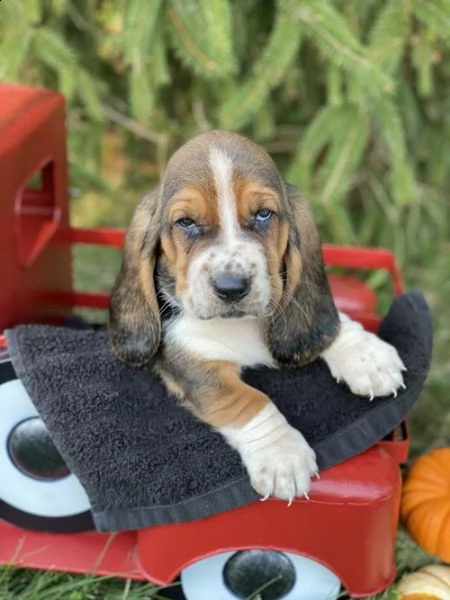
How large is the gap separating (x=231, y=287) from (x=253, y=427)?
16.5 inches

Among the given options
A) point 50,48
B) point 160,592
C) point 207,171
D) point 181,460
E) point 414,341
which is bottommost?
point 160,592

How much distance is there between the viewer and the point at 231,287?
6.73 ft

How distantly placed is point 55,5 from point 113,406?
6.73ft

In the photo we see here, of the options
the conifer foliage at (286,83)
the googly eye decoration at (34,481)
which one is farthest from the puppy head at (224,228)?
the conifer foliage at (286,83)

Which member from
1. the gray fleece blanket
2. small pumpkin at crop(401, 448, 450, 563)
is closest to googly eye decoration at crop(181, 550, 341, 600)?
the gray fleece blanket

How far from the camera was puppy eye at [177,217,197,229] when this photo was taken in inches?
85.7

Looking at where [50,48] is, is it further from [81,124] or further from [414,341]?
[414,341]

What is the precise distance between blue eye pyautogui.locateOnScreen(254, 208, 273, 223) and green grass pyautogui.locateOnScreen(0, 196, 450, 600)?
108cm

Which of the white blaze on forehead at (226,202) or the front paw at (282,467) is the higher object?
the white blaze on forehead at (226,202)

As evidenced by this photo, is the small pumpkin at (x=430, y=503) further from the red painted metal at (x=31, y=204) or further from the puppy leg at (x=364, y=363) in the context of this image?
the red painted metal at (x=31, y=204)

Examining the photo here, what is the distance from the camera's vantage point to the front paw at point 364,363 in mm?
2363

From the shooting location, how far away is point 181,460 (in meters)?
2.26

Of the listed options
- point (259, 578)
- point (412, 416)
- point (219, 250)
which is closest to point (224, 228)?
point (219, 250)

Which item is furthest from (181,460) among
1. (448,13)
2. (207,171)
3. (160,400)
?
(448,13)
